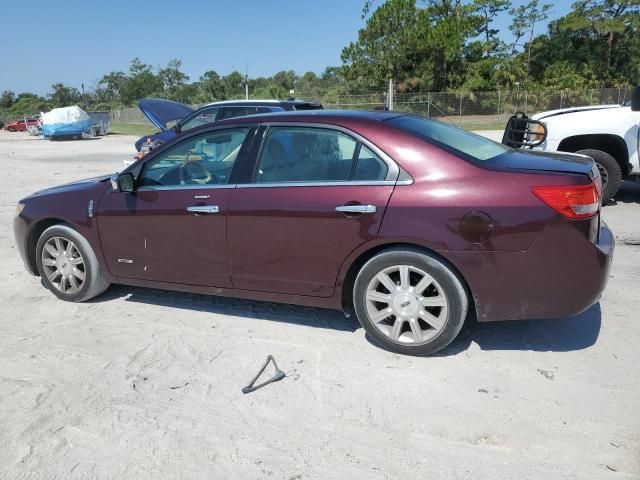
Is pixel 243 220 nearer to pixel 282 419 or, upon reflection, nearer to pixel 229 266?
pixel 229 266

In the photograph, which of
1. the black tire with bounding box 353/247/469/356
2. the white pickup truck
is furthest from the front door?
the white pickup truck

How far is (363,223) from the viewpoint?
3605 mm

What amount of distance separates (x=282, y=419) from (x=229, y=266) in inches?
55.2

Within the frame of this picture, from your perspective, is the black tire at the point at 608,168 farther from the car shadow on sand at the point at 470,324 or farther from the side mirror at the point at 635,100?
the car shadow on sand at the point at 470,324

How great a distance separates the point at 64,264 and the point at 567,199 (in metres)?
4.03

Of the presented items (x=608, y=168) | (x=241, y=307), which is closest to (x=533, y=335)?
(x=241, y=307)

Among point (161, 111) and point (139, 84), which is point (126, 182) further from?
point (139, 84)

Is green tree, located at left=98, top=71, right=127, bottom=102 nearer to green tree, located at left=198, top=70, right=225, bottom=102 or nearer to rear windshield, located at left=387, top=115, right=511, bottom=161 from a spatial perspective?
green tree, located at left=198, top=70, right=225, bottom=102

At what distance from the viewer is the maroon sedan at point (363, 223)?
11.0ft

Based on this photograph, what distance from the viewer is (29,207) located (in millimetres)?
4996

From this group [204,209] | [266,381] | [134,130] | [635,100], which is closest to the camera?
[266,381]

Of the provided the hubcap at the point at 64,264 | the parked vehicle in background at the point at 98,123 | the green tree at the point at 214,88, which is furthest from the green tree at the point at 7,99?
the hubcap at the point at 64,264

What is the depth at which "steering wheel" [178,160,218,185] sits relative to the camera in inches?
170


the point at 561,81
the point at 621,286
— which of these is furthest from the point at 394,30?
the point at 621,286
